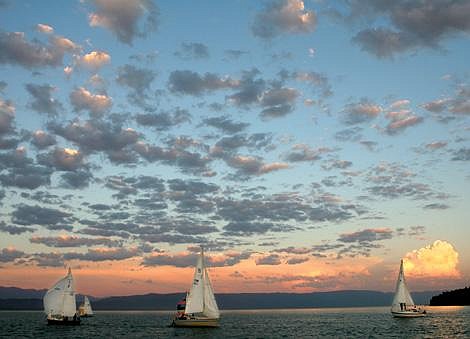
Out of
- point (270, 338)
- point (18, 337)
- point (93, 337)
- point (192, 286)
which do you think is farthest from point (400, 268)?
point (18, 337)

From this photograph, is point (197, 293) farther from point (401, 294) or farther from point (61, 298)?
point (401, 294)

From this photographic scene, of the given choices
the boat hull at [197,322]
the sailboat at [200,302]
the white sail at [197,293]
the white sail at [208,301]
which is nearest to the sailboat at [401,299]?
the sailboat at [200,302]

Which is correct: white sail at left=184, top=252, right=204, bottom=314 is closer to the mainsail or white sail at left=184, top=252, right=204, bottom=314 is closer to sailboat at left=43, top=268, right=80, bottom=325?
the mainsail

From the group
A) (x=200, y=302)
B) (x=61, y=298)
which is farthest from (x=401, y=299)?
(x=61, y=298)

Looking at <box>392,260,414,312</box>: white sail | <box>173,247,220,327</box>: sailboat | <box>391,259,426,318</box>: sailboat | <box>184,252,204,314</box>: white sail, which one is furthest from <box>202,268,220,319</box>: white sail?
<box>391,259,426,318</box>: sailboat

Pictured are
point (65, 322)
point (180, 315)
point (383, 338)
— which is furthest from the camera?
point (65, 322)

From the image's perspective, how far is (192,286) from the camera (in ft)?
302

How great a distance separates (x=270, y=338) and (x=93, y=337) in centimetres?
3223

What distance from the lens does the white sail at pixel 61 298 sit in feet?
345

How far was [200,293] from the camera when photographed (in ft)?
303

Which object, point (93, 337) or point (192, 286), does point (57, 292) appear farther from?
point (192, 286)

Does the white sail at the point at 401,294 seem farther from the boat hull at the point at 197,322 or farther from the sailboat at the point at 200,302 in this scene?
the boat hull at the point at 197,322

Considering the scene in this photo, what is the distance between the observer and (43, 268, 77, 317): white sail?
345 ft

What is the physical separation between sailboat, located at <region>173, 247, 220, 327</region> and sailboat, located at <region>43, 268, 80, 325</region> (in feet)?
87.5
